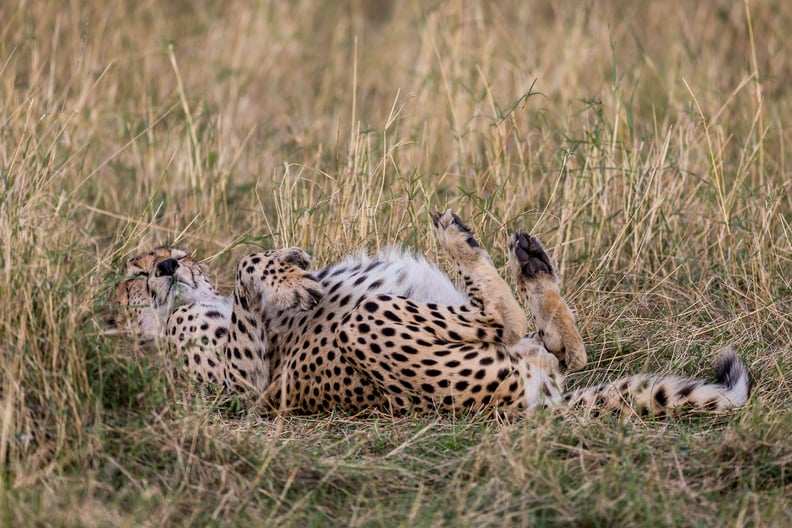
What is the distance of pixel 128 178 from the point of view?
5.23 metres

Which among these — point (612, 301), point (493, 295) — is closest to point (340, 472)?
point (493, 295)

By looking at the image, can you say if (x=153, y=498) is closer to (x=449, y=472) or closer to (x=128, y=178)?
(x=449, y=472)

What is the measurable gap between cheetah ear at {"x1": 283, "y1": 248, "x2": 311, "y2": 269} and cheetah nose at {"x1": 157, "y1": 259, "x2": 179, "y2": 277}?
0.40m

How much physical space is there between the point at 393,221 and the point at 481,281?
749 millimetres

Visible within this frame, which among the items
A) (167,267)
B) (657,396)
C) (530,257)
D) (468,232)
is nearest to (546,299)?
(530,257)

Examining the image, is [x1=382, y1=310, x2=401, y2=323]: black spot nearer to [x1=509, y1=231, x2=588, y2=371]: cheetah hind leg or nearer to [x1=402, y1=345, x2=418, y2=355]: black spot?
[x1=402, y1=345, x2=418, y2=355]: black spot

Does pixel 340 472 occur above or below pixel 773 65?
below

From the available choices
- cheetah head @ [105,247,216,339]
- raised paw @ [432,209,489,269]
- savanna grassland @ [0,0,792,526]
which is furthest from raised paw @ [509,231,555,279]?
cheetah head @ [105,247,216,339]

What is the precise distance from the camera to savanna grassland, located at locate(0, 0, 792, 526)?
105 inches

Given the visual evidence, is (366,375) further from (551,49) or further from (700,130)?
(551,49)

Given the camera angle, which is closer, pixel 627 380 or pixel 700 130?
pixel 627 380

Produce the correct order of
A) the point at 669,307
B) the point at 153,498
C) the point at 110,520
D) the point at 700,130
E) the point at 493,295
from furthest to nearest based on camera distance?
the point at 700,130 < the point at 669,307 < the point at 493,295 < the point at 153,498 < the point at 110,520

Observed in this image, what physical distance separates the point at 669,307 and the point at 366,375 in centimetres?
126

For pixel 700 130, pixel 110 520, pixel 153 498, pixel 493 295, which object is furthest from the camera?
pixel 700 130
